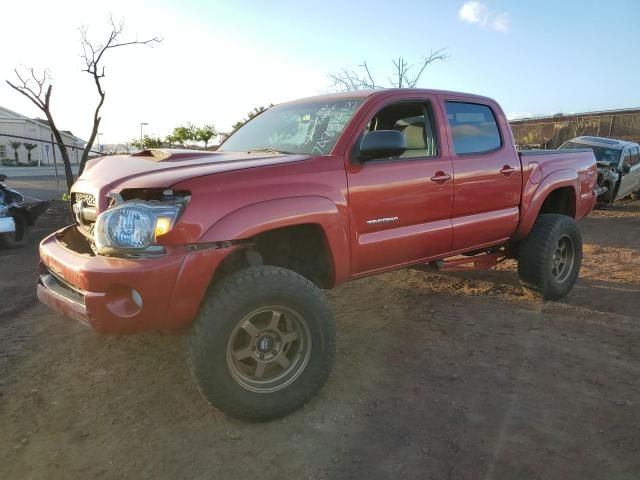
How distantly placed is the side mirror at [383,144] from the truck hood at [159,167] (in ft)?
1.30

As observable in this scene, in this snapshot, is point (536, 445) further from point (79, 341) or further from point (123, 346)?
point (79, 341)

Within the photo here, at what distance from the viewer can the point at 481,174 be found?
166 inches

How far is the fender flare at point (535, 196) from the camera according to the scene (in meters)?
4.75

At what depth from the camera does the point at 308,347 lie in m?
3.06

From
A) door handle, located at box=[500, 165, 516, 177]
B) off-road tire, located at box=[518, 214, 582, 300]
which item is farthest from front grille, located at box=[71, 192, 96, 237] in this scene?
off-road tire, located at box=[518, 214, 582, 300]

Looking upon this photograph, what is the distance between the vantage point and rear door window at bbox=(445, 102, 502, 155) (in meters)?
4.21

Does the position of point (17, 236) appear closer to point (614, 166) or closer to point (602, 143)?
point (614, 166)

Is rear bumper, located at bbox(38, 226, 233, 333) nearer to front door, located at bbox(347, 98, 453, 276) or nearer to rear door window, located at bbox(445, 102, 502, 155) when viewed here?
front door, located at bbox(347, 98, 453, 276)

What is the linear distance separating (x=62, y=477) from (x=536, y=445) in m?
2.37

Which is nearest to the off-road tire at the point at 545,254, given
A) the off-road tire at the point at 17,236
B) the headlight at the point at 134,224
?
the headlight at the point at 134,224

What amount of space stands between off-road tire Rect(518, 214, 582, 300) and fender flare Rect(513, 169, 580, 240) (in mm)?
106

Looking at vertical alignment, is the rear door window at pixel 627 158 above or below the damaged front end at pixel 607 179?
above

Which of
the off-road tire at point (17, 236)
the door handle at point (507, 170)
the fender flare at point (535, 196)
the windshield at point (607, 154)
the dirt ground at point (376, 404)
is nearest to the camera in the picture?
the dirt ground at point (376, 404)

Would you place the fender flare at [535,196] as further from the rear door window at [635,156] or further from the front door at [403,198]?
the rear door window at [635,156]
